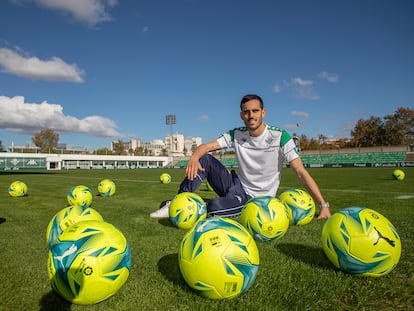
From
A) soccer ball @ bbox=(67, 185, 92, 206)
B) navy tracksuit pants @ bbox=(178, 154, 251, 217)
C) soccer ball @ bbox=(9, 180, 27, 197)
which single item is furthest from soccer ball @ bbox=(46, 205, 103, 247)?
soccer ball @ bbox=(9, 180, 27, 197)

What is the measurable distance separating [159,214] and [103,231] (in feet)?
12.8

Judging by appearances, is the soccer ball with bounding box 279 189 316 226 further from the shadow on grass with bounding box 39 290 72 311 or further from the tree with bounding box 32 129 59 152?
the tree with bounding box 32 129 59 152

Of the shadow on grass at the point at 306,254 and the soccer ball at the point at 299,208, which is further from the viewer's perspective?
the soccer ball at the point at 299,208

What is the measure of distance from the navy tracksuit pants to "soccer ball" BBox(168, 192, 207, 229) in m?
0.31

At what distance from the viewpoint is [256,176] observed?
5.97m

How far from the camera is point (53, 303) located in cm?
287

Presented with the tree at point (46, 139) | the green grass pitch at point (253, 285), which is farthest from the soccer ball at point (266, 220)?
the tree at point (46, 139)

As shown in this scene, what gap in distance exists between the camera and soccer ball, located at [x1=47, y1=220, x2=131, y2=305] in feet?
8.91

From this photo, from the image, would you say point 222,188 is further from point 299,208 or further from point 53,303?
point 53,303

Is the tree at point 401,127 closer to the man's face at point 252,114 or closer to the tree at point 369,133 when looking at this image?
Answer: the tree at point 369,133

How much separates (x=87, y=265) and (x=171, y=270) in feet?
3.93

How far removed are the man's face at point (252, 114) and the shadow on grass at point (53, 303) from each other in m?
4.01

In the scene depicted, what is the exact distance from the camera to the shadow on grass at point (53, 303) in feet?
9.11

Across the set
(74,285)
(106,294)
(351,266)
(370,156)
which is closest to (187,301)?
(106,294)
